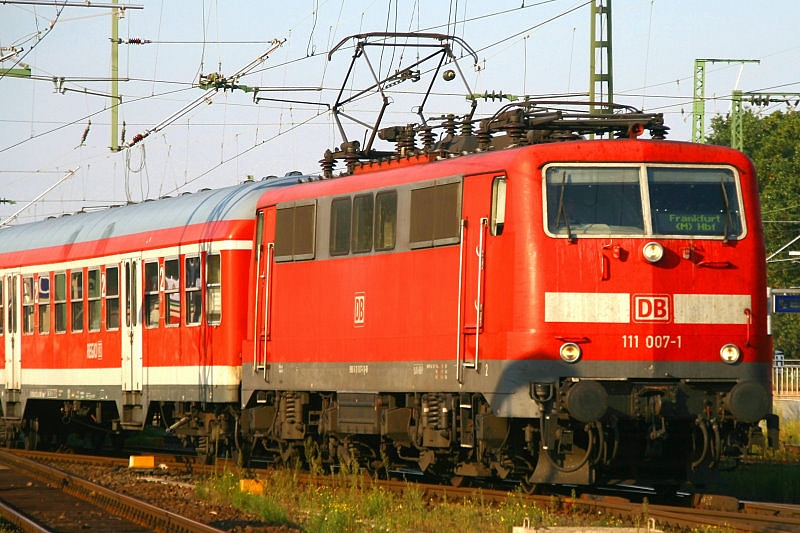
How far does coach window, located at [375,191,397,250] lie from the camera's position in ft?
52.8

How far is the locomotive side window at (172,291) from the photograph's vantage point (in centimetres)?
2044

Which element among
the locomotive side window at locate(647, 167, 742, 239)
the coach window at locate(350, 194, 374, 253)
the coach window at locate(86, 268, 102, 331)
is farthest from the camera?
the coach window at locate(86, 268, 102, 331)

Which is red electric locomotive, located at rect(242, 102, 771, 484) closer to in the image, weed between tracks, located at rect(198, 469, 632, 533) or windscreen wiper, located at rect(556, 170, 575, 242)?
windscreen wiper, located at rect(556, 170, 575, 242)

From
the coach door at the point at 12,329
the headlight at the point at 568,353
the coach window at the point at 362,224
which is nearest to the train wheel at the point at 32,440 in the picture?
the coach door at the point at 12,329

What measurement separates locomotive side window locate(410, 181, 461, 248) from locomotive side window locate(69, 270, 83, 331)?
29.9 ft

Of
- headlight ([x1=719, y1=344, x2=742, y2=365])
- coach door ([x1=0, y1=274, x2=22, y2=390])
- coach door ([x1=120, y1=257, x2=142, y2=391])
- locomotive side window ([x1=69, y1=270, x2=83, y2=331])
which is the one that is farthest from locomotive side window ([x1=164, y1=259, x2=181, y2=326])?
headlight ([x1=719, y1=344, x2=742, y2=365])

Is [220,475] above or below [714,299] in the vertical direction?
below

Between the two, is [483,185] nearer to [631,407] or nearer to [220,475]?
[631,407]

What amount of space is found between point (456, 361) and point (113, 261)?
8937 millimetres

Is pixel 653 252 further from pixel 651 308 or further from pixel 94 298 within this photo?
pixel 94 298

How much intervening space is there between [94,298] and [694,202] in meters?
11.6

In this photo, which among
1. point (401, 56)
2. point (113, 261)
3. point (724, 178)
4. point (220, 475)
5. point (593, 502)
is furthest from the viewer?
point (113, 261)

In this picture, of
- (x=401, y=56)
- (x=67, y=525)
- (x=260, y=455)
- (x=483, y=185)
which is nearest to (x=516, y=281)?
(x=483, y=185)

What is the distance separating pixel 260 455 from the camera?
22.7 meters
